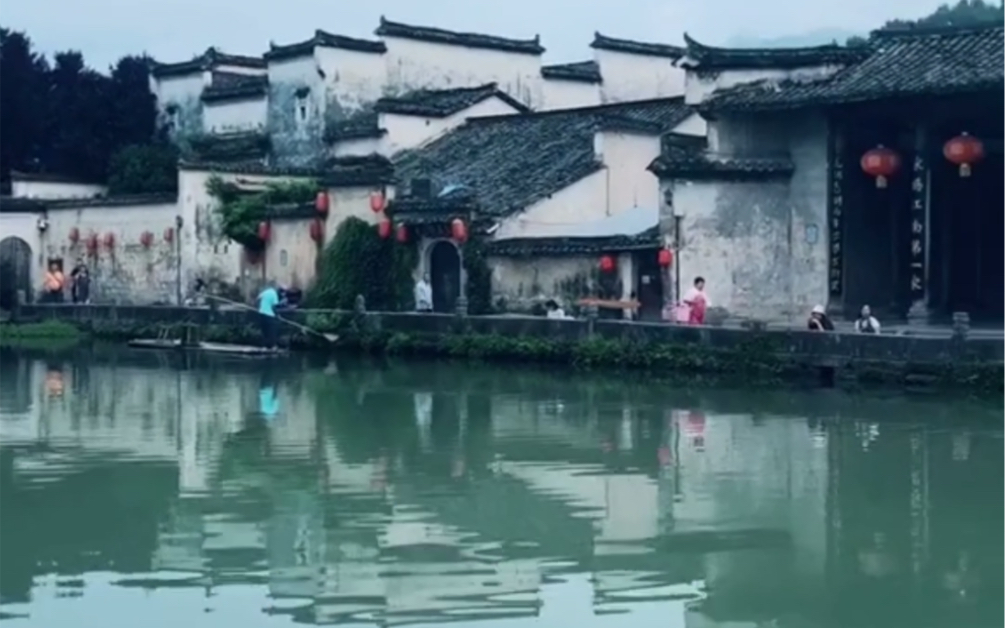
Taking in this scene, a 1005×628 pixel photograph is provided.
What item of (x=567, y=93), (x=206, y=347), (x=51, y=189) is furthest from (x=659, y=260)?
(x=51, y=189)

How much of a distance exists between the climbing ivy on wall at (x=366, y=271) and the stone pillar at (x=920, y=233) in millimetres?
8619

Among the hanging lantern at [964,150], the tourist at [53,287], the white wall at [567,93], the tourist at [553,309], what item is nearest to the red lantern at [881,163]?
the hanging lantern at [964,150]

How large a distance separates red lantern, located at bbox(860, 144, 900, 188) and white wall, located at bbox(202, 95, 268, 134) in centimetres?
1687

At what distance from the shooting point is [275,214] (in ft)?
103

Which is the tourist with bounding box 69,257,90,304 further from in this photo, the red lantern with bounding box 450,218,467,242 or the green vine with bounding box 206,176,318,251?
the red lantern with bounding box 450,218,467,242

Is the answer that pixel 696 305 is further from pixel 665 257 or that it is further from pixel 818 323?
pixel 818 323

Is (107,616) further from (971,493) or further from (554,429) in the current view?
(554,429)

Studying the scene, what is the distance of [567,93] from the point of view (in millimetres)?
38125

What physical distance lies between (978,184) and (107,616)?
18647 millimetres

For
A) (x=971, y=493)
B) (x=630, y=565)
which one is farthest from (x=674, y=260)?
(x=630, y=565)

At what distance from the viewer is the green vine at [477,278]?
26.8 metres

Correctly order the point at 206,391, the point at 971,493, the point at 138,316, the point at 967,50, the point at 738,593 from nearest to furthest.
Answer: the point at 738,593
the point at 971,493
the point at 206,391
the point at 967,50
the point at 138,316

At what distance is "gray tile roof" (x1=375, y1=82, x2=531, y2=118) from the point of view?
32.9 m

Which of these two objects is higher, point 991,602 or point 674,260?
point 674,260
